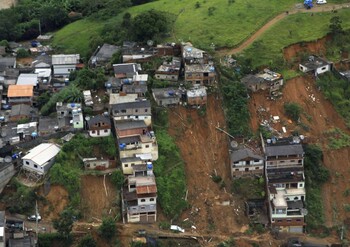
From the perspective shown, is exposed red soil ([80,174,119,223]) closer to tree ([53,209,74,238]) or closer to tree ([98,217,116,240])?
tree ([98,217,116,240])

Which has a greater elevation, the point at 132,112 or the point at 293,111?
the point at 132,112

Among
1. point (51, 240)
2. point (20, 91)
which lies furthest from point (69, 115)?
point (51, 240)

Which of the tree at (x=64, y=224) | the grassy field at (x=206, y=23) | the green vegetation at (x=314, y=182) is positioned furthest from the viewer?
the grassy field at (x=206, y=23)

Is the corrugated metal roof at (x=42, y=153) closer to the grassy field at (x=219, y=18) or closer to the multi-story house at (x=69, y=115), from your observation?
the multi-story house at (x=69, y=115)

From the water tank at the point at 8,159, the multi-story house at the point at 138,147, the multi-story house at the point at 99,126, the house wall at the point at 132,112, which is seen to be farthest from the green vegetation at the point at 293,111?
the water tank at the point at 8,159

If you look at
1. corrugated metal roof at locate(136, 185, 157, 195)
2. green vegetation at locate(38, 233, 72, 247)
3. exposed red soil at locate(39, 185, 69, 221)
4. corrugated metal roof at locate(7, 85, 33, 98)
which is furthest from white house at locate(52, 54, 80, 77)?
green vegetation at locate(38, 233, 72, 247)

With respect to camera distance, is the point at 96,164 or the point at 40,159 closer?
the point at 40,159

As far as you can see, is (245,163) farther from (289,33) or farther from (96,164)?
(289,33)
